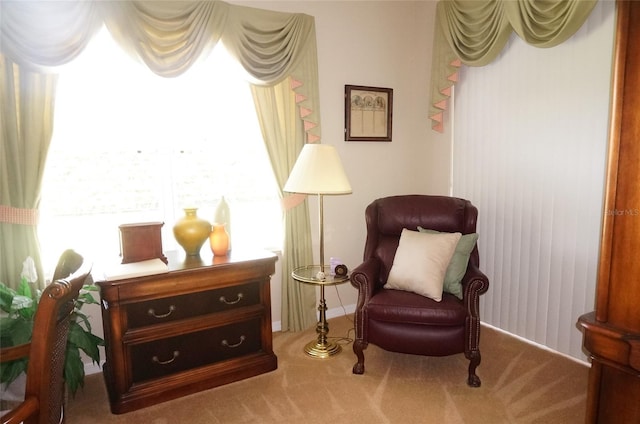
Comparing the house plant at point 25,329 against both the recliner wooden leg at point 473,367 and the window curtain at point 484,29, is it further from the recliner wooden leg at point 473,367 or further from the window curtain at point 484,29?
the window curtain at point 484,29

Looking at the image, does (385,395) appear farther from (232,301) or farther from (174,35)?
(174,35)

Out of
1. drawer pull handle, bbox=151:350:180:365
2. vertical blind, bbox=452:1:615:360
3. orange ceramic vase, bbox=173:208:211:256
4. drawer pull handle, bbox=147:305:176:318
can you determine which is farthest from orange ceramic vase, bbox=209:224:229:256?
vertical blind, bbox=452:1:615:360

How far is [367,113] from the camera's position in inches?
142

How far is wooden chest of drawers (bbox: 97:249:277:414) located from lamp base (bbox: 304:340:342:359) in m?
0.31

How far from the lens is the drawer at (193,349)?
2387mm

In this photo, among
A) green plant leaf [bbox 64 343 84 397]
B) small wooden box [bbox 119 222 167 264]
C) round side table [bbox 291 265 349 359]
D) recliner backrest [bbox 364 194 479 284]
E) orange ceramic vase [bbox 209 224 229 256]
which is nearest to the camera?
green plant leaf [bbox 64 343 84 397]

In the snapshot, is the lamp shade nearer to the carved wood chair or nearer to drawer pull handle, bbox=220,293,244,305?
drawer pull handle, bbox=220,293,244,305

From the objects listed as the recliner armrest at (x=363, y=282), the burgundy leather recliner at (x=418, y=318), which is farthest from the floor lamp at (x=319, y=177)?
the burgundy leather recliner at (x=418, y=318)

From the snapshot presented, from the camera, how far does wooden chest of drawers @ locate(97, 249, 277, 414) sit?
2307 millimetres

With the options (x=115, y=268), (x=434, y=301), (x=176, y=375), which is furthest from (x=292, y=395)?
(x=115, y=268)

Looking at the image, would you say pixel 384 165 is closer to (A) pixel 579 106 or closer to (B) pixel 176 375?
(A) pixel 579 106

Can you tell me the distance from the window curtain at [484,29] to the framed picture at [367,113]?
1.25ft

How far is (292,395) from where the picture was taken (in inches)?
97.7

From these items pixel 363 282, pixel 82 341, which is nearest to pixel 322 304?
pixel 363 282
